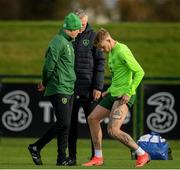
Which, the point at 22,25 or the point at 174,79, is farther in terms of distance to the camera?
the point at 22,25

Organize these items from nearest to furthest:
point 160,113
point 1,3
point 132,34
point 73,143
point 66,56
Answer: point 66,56 → point 73,143 → point 160,113 → point 132,34 → point 1,3

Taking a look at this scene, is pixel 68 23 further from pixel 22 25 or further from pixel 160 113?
pixel 22 25

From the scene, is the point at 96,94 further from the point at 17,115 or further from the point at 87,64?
the point at 17,115

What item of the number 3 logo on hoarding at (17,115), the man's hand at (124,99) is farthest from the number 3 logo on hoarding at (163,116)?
the man's hand at (124,99)

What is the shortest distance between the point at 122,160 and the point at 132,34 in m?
17.3

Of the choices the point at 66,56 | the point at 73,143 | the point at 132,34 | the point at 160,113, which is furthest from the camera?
the point at 132,34

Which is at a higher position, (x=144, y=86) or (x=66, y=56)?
(x=66, y=56)

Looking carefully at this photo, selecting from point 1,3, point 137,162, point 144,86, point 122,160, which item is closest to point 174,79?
point 144,86

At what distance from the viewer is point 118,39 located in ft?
110

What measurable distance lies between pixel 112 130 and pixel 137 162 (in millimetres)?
542

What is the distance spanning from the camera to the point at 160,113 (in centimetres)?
2094

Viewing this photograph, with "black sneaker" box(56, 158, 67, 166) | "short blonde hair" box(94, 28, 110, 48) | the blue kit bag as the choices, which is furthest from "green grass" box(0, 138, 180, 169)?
"short blonde hair" box(94, 28, 110, 48)

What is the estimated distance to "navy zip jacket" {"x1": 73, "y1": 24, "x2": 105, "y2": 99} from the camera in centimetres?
1595

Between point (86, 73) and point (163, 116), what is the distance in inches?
204
